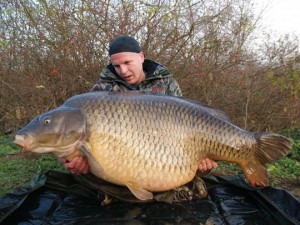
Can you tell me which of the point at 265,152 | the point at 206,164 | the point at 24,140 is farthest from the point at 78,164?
the point at 265,152

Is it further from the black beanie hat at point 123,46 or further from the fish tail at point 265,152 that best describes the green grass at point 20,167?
the fish tail at point 265,152

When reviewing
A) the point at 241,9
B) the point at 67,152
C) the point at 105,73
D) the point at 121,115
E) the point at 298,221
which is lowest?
the point at 298,221

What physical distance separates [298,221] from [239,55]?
3.69m

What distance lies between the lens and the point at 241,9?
18.3ft

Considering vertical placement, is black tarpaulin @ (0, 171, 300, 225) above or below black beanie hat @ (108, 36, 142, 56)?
below

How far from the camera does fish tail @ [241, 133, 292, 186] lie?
1812 millimetres

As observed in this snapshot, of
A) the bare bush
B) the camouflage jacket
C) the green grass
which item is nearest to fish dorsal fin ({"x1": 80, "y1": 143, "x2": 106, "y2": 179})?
the camouflage jacket

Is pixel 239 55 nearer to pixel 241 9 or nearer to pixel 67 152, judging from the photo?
pixel 241 9

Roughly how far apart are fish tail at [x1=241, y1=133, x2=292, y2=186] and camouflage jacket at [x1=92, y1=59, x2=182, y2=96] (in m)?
0.74

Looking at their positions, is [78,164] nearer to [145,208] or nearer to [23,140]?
[23,140]

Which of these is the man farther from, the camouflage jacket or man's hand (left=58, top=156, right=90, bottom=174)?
man's hand (left=58, top=156, right=90, bottom=174)

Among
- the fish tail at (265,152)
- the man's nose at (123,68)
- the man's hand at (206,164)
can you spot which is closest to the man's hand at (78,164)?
the man's hand at (206,164)

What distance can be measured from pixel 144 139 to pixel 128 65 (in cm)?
71

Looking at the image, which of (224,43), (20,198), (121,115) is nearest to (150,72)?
(121,115)
